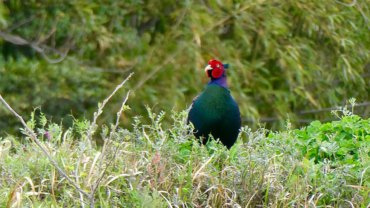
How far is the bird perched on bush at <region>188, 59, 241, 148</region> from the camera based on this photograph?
581 centimetres

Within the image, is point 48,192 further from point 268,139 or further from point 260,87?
point 260,87

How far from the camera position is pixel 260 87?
10.1 metres

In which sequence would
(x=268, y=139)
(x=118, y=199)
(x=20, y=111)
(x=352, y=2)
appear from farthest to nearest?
1. (x=352, y=2)
2. (x=20, y=111)
3. (x=268, y=139)
4. (x=118, y=199)

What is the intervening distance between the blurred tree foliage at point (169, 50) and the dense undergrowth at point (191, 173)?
4001mm

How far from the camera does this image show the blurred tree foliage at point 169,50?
9.44 meters

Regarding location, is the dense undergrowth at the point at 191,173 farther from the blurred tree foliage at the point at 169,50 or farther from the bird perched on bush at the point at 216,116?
the blurred tree foliage at the point at 169,50

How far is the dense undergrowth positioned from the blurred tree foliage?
4001 millimetres

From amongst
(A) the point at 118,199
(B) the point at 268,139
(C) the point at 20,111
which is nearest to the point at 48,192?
(A) the point at 118,199

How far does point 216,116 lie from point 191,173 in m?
1.05

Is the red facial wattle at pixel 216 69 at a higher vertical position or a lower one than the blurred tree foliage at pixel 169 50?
higher

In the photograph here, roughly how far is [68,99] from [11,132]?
560 mm

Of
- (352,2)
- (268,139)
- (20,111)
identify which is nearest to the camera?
(268,139)

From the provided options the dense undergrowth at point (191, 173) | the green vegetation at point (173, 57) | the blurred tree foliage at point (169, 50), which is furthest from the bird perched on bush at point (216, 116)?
the blurred tree foliage at point (169, 50)

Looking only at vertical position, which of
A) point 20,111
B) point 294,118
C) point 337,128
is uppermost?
point 337,128
